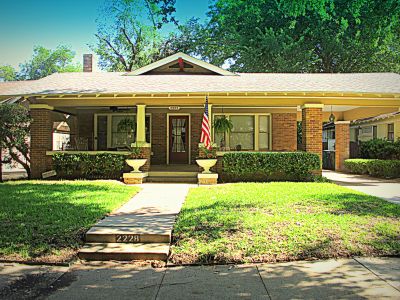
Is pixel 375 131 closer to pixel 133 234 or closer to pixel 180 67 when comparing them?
pixel 180 67

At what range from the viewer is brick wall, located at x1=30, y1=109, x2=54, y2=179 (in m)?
13.2

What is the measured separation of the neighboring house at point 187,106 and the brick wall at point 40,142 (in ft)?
0.11

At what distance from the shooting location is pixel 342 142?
19.1 metres

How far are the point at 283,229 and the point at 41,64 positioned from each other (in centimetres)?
6409

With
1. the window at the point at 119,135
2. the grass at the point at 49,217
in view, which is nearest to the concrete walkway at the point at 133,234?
the grass at the point at 49,217

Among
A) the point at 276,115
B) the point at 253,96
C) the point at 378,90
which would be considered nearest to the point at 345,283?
the point at 253,96

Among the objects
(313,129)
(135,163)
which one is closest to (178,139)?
(135,163)

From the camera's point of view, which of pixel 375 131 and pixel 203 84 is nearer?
pixel 203 84

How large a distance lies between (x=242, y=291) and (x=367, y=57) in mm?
27168

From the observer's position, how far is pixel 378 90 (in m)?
12.7

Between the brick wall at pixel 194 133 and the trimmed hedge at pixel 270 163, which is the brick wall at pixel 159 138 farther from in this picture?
the trimmed hedge at pixel 270 163

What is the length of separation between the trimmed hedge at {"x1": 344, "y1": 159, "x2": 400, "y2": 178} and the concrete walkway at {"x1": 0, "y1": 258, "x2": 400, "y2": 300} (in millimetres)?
10728

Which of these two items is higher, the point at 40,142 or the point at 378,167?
the point at 40,142

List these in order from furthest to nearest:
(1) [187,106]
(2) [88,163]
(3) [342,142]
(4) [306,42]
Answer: (4) [306,42]
(3) [342,142]
(1) [187,106]
(2) [88,163]
